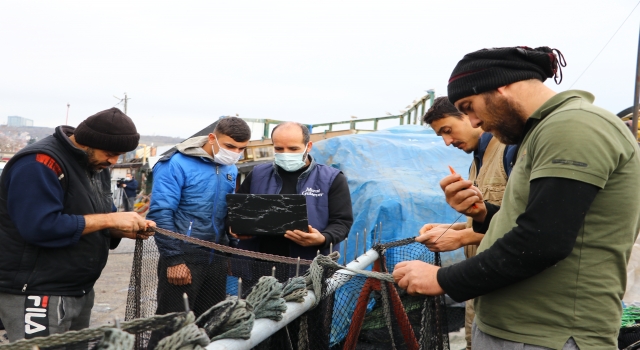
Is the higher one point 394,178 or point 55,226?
point 394,178

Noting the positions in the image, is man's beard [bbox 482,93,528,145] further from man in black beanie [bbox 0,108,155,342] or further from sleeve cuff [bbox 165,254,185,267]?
sleeve cuff [bbox 165,254,185,267]

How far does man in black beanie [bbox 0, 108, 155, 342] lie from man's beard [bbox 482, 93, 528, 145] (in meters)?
2.01

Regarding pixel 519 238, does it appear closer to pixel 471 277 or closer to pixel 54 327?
pixel 471 277

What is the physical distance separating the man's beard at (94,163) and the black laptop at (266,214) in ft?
2.63

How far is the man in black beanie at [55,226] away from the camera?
2643mm

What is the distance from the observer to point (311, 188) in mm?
3971

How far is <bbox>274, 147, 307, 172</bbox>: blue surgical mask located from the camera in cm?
402

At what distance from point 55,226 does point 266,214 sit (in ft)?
4.13

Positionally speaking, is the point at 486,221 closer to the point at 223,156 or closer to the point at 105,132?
the point at 105,132

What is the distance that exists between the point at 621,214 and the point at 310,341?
1330mm

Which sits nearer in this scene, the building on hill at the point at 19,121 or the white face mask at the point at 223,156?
the white face mask at the point at 223,156

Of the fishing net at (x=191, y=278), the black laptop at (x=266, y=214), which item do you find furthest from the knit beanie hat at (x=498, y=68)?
the fishing net at (x=191, y=278)

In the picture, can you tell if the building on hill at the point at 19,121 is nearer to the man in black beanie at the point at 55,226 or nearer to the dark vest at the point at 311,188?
the dark vest at the point at 311,188

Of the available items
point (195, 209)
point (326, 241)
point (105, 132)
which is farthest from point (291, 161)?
point (105, 132)
